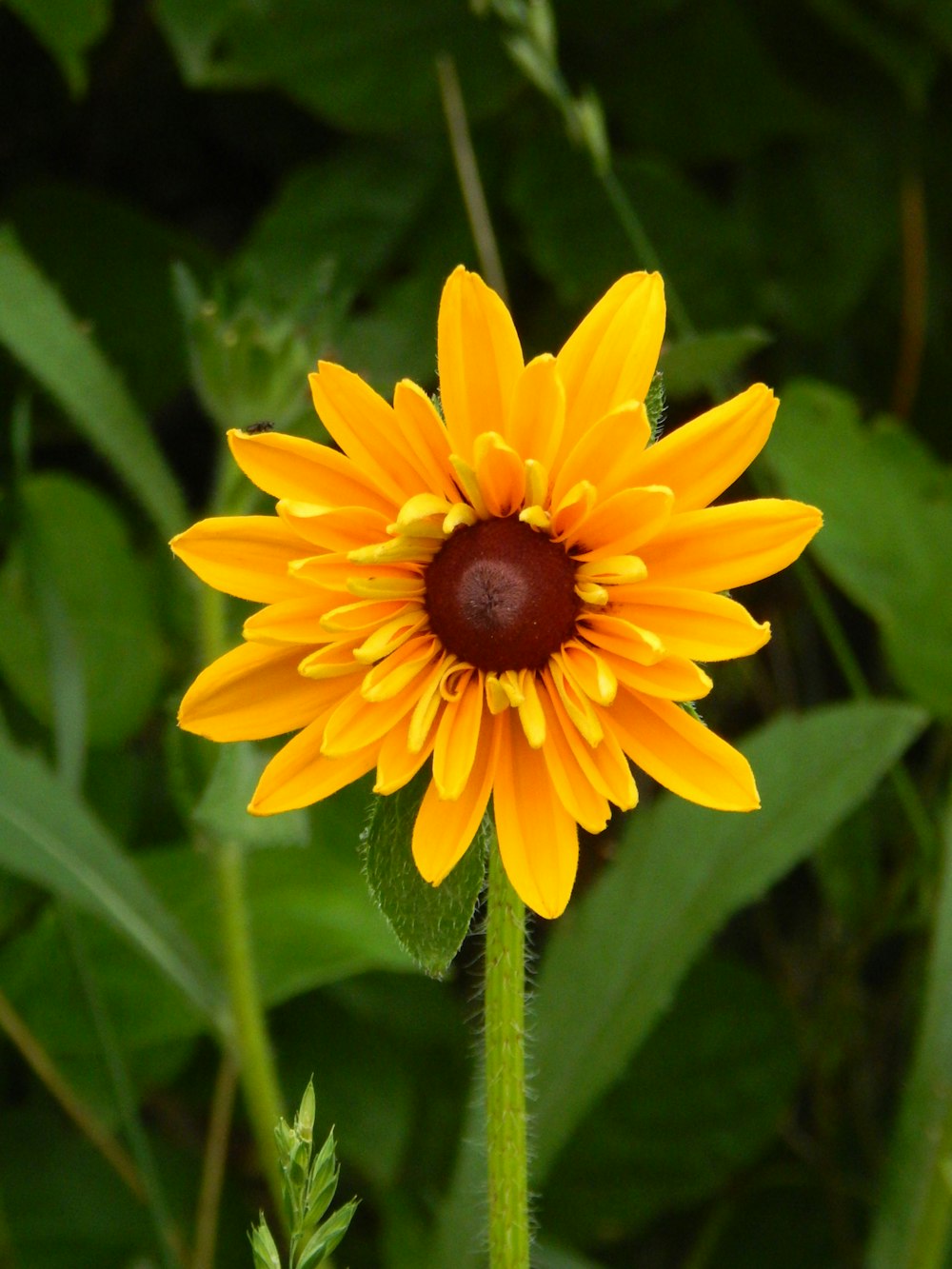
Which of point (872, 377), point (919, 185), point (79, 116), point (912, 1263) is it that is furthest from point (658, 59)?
point (912, 1263)

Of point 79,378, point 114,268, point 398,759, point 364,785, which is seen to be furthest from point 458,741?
point 114,268

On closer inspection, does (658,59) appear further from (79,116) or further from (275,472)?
(275,472)

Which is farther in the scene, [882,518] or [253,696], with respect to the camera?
[882,518]

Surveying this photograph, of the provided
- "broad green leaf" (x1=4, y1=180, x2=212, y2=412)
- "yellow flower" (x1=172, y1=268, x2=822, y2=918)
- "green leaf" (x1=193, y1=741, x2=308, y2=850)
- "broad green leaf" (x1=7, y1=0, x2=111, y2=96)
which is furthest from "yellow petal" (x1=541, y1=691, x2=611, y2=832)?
"broad green leaf" (x1=4, y1=180, x2=212, y2=412)

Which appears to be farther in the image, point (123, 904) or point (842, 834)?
point (842, 834)

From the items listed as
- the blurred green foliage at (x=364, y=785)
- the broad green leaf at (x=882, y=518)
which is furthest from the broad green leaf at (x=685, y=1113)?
the broad green leaf at (x=882, y=518)

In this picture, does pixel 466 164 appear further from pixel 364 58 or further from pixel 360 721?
pixel 360 721
